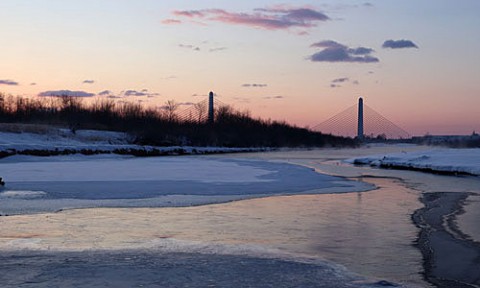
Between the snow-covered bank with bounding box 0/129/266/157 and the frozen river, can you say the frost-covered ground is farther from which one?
the frozen river

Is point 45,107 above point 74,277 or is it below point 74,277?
above

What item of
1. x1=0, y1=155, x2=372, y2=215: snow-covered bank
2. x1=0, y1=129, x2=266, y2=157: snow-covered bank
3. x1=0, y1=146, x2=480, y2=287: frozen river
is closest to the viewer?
x1=0, y1=146, x2=480, y2=287: frozen river

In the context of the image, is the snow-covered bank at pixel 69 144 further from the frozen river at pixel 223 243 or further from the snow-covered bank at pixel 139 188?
the frozen river at pixel 223 243

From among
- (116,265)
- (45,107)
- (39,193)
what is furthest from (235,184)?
(45,107)

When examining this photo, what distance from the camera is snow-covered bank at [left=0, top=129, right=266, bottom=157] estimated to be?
4131 cm

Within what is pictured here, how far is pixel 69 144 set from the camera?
5188cm

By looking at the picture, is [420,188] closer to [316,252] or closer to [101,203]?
[101,203]

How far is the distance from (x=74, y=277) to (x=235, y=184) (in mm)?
13365

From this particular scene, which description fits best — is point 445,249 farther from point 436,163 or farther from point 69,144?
point 69,144

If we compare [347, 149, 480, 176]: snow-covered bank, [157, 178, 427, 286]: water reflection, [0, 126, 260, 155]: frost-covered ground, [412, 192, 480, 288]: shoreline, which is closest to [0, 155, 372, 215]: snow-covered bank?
[157, 178, 427, 286]: water reflection

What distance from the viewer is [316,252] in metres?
8.50

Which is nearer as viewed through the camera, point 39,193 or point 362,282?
point 362,282

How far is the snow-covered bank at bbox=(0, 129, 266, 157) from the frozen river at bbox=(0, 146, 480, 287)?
27767 mm

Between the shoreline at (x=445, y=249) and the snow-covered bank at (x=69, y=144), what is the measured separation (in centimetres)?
3106
